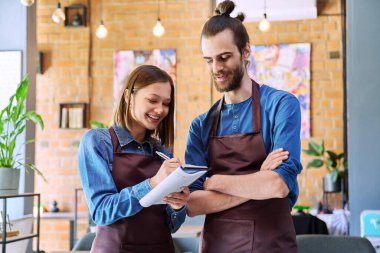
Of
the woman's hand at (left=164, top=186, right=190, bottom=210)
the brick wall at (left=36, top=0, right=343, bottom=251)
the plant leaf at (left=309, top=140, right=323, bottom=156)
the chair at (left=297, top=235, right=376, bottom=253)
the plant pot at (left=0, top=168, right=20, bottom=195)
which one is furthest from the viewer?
the brick wall at (left=36, top=0, right=343, bottom=251)

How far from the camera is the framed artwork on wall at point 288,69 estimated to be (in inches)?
302

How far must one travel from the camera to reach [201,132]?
2225 millimetres

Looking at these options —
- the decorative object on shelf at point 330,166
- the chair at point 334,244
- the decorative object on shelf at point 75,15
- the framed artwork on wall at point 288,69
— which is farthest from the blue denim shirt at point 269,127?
the decorative object on shelf at point 75,15

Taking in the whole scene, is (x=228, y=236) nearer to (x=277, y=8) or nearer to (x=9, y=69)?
(x=9, y=69)

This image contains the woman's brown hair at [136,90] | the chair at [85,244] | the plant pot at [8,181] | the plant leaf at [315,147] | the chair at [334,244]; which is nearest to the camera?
the woman's brown hair at [136,90]

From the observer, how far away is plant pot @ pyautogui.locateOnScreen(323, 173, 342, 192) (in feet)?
23.2

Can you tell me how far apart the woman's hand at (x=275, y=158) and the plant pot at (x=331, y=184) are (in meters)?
5.28

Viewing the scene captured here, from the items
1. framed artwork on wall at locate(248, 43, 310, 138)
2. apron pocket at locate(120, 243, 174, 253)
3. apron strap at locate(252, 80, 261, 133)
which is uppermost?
framed artwork on wall at locate(248, 43, 310, 138)

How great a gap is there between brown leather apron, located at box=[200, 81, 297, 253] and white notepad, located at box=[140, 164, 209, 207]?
298 millimetres

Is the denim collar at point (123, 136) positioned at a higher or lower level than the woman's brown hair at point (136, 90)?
lower

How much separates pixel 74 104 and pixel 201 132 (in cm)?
629

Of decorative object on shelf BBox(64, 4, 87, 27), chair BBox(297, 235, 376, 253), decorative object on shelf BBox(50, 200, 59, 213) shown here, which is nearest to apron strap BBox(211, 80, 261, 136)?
chair BBox(297, 235, 376, 253)

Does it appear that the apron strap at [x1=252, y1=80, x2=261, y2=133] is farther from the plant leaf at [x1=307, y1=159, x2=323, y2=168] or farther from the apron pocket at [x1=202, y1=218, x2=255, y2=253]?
the plant leaf at [x1=307, y1=159, x2=323, y2=168]

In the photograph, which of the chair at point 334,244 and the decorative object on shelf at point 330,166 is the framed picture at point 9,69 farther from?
the decorative object on shelf at point 330,166
